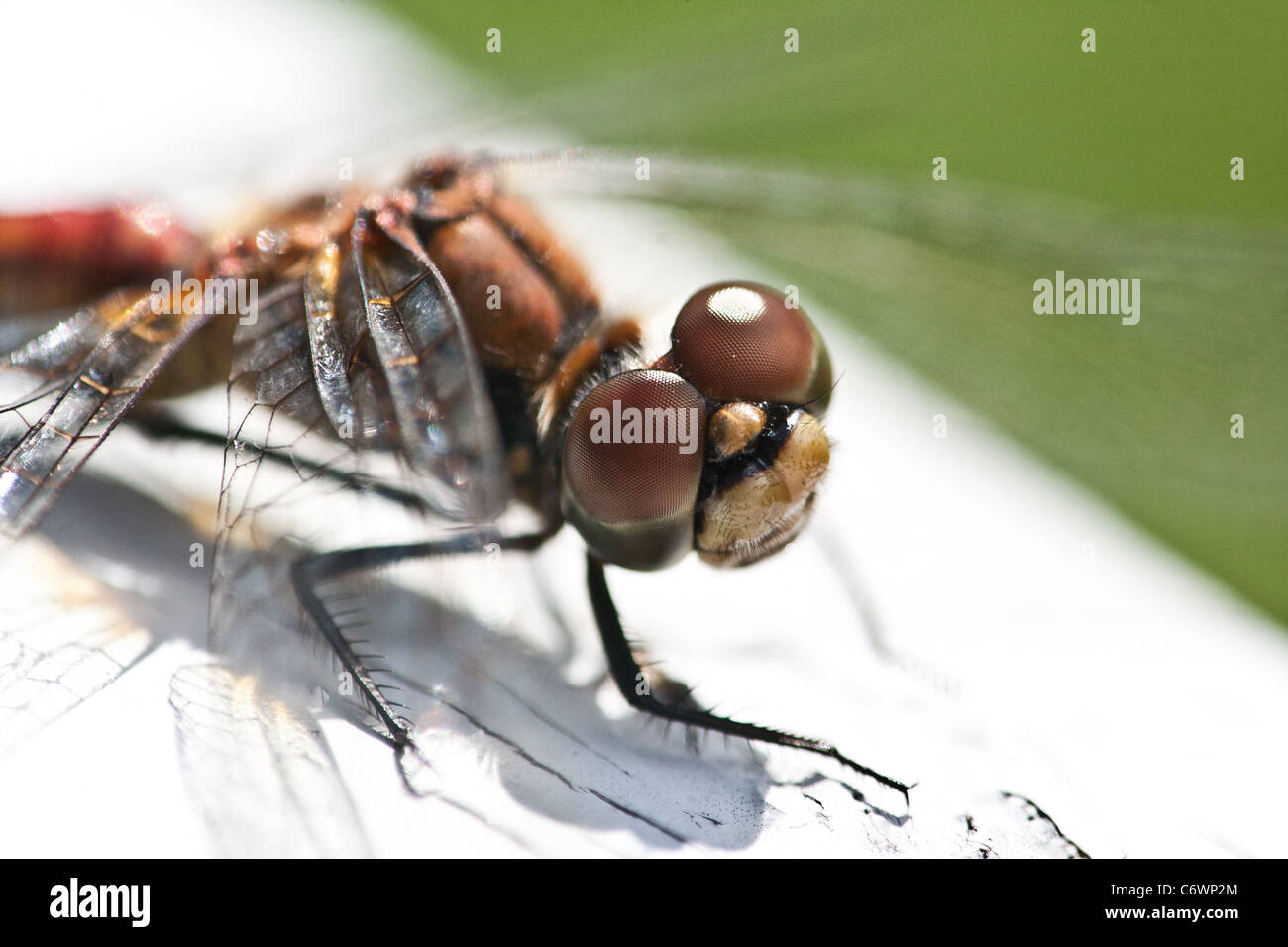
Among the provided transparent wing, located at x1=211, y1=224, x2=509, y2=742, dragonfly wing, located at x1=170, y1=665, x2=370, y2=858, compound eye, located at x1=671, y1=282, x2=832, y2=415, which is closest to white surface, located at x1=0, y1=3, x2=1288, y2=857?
dragonfly wing, located at x1=170, y1=665, x2=370, y2=858

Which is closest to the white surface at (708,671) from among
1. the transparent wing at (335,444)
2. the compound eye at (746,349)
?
the transparent wing at (335,444)

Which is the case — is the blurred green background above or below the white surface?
above

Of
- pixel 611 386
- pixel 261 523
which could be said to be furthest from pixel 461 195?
pixel 261 523

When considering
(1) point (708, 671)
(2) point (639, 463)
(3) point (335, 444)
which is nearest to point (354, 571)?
(3) point (335, 444)

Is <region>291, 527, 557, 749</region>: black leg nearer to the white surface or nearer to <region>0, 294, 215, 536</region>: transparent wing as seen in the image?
the white surface

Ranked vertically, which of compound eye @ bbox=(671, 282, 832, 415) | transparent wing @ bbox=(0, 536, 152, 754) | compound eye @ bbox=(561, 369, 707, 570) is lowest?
transparent wing @ bbox=(0, 536, 152, 754)

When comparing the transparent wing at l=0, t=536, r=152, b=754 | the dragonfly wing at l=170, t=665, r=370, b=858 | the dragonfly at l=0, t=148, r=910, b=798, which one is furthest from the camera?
the dragonfly at l=0, t=148, r=910, b=798
